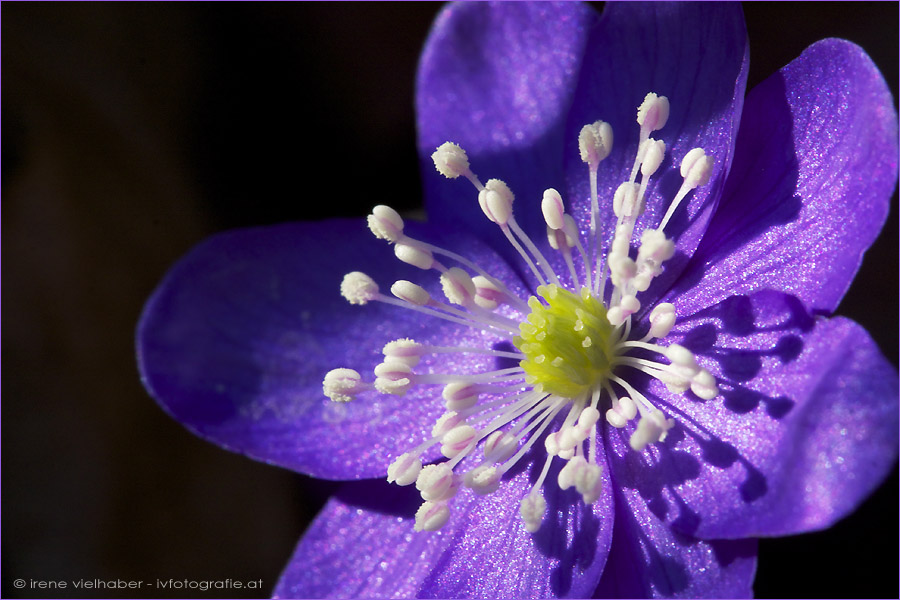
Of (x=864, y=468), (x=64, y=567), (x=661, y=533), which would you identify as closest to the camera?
(x=864, y=468)

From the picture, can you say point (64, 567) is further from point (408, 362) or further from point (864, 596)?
point (864, 596)

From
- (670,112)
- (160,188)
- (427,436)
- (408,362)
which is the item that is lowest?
(427,436)

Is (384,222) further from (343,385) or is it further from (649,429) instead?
(649,429)

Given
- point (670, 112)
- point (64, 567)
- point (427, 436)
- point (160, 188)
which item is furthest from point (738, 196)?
point (64, 567)

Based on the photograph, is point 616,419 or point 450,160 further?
point 450,160

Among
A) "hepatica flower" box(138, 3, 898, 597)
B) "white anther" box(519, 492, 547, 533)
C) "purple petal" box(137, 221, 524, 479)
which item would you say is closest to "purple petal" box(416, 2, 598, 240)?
"hepatica flower" box(138, 3, 898, 597)

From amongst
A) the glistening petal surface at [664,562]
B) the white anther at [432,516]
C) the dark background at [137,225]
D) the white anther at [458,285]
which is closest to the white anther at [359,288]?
the white anther at [458,285]

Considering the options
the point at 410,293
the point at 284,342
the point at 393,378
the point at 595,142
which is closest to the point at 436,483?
the point at 393,378
